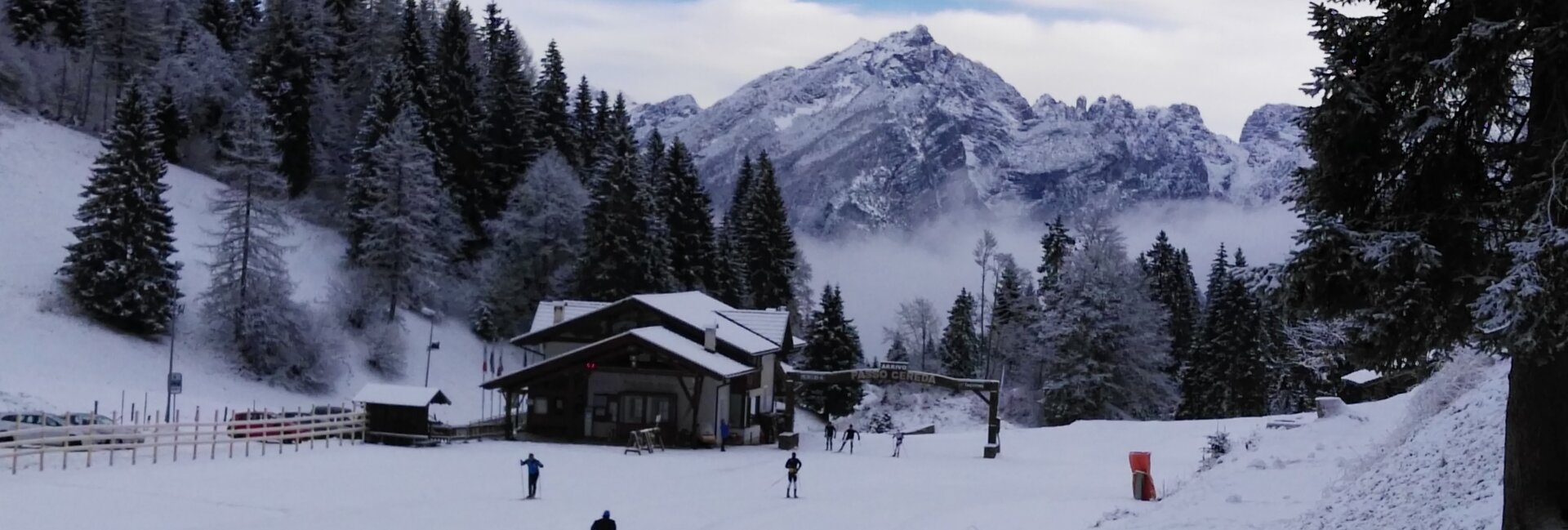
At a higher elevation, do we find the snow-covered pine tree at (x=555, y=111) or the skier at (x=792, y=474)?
the snow-covered pine tree at (x=555, y=111)

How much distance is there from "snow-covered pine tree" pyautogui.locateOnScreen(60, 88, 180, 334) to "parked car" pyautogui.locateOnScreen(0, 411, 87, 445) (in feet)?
48.7

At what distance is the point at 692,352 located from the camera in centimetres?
4181

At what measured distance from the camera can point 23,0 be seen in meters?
72.4

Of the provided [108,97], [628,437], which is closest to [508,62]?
[108,97]

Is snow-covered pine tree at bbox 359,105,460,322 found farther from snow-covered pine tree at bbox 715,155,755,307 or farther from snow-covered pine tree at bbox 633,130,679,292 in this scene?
snow-covered pine tree at bbox 715,155,755,307

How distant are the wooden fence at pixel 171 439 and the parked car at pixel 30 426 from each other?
0.13 feet

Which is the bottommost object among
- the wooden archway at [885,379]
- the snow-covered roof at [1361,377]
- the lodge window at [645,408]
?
the lodge window at [645,408]

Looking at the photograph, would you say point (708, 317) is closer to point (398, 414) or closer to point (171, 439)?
point (398, 414)

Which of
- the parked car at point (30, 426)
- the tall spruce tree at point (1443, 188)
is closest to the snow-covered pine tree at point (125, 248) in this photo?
the parked car at point (30, 426)

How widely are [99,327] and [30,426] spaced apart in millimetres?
18791

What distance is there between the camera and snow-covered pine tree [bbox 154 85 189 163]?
214 feet

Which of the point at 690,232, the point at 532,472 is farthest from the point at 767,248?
the point at 532,472

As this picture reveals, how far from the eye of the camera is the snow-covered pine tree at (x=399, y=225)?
57250mm

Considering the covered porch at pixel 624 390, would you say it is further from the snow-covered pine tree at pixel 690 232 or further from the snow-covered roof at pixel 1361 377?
the snow-covered pine tree at pixel 690 232
